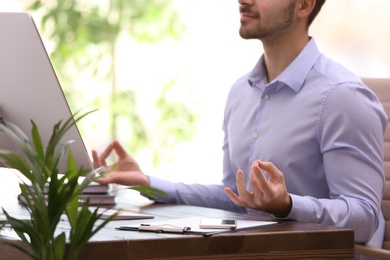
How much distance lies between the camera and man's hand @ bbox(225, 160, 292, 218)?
6.27 ft

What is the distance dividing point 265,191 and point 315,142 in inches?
17.4

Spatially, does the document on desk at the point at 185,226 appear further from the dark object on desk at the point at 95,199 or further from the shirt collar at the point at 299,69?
the shirt collar at the point at 299,69

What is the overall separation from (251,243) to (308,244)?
0.14 metres

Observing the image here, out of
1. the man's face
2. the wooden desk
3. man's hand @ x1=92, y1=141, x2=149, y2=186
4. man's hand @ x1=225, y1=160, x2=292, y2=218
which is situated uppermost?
the man's face

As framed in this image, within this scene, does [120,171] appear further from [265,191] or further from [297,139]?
[265,191]

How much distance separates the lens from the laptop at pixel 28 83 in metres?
2.07

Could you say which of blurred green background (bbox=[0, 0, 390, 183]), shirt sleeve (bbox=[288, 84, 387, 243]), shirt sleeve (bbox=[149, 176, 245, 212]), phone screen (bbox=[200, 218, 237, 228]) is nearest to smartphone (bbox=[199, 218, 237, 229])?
phone screen (bbox=[200, 218, 237, 228])

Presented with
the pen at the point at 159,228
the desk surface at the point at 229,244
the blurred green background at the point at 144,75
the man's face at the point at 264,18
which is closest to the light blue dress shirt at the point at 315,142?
the man's face at the point at 264,18

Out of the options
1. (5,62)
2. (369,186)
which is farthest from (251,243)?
(5,62)

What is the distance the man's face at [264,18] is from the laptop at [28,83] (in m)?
0.66

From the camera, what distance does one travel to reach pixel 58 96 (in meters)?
2.11

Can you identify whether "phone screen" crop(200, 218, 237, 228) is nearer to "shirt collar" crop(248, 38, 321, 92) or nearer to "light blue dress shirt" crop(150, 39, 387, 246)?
"light blue dress shirt" crop(150, 39, 387, 246)

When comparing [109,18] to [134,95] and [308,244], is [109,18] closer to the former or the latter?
[134,95]

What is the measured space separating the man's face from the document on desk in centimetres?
76
